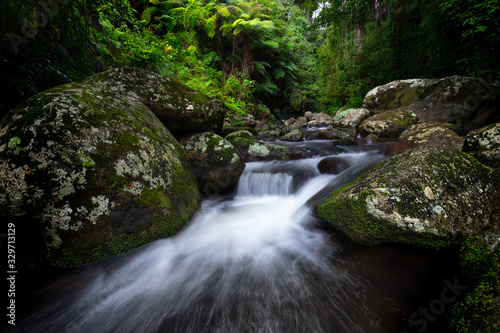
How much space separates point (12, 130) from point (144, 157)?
3.66 feet

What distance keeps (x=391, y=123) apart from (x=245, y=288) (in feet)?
24.6

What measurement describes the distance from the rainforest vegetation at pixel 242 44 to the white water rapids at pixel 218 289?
2.56 m

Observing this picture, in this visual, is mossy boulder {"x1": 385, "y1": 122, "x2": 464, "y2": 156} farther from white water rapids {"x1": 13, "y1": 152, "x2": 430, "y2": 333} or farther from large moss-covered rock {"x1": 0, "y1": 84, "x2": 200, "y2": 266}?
large moss-covered rock {"x1": 0, "y1": 84, "x2": 200, "y2": 266}

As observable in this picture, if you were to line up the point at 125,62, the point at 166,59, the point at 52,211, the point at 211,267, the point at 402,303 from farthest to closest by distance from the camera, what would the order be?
the point at 166,59, the point at 125,62, the point at 211,267, the point at 52,211, the point at 402,303

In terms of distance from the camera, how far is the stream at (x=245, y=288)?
151 cm

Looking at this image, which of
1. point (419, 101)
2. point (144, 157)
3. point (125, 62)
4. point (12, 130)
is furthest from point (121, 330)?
point (419, 101)

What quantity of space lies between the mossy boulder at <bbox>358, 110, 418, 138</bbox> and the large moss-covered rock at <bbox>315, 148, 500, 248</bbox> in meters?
5.29

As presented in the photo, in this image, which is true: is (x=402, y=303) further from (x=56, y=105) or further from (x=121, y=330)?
(x=56, y=105)

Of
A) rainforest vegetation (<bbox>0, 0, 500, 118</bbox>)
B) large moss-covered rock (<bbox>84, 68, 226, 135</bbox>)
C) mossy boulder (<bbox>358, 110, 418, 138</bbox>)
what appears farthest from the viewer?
mossy boulder (<bbox>358, 110, 418, 138</bbox>)

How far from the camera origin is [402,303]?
150 cm

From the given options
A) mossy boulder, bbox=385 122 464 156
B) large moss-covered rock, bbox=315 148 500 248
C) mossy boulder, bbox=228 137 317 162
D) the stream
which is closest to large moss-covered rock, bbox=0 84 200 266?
the stream

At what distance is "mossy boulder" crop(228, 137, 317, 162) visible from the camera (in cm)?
560

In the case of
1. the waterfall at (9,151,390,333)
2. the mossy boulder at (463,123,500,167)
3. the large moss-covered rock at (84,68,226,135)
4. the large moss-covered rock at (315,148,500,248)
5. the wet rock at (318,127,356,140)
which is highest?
the large moss-covered rock at (84,68,226,135)

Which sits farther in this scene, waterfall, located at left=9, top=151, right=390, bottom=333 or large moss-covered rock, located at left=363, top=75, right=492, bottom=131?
large moss-covered rock, located at left=363, top=75, right=492, bottom=131
